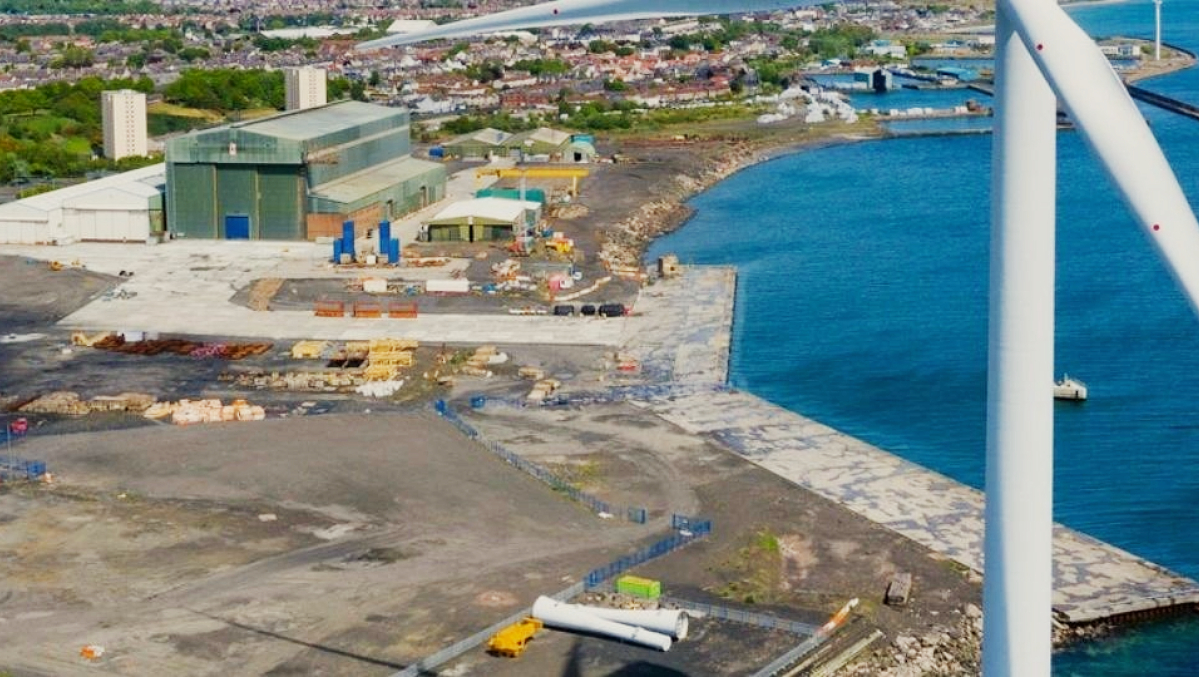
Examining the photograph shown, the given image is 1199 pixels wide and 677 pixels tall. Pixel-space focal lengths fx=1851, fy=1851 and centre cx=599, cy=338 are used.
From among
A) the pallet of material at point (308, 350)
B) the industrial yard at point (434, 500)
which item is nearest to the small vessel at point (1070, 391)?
the industrial yard at point (434, 500)

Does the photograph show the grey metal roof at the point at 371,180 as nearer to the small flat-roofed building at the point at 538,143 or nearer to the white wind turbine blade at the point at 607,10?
the small flat-roofed building at the point at 538,143

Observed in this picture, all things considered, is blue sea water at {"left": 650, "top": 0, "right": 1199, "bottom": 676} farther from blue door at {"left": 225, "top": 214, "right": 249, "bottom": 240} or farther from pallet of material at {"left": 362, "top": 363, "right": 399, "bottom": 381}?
blue door at {"left": 225, "top": 214, "right": 249, "bottom": 240}

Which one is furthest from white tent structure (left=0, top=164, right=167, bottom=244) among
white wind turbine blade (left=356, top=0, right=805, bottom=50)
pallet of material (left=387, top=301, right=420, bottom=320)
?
white wind turbine blade (left=356, top=0, right=805, bottom=50)

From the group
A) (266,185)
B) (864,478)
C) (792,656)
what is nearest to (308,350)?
(864,478)

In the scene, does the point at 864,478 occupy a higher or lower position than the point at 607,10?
lower

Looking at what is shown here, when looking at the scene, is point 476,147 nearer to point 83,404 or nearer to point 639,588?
point 83,404

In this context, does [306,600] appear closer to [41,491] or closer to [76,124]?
[41,491]
